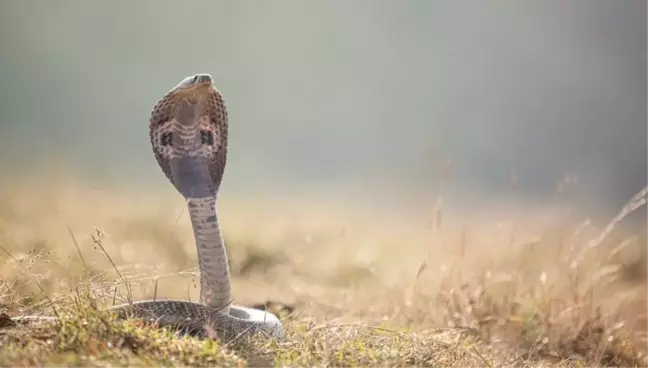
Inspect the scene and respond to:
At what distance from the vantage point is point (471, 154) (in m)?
17.0

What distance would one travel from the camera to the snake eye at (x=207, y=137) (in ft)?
11.6

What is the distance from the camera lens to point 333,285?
585 centimetres

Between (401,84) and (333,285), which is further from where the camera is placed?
(401,84)

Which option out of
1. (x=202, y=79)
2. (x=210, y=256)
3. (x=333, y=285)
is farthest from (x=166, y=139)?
(x=333, y=285)

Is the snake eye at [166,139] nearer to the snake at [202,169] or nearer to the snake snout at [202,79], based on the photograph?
the snake at [202,169]

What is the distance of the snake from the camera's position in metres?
3.32

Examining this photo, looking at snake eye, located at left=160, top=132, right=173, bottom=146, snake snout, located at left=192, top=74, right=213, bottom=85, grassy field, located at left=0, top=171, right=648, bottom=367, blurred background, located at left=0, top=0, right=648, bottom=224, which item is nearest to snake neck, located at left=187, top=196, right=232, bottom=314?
grassy field, located at left=0, top=171, right=648, bottom=367

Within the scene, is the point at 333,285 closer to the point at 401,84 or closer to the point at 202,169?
the point at 202,169

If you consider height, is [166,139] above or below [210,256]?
above

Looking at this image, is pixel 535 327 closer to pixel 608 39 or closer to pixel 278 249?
pixel 278 249

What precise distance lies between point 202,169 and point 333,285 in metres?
2.57

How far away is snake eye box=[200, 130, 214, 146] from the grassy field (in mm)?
465

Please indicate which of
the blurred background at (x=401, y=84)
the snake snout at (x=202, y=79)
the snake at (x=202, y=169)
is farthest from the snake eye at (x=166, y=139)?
the blurred background at (x=401, y=84)

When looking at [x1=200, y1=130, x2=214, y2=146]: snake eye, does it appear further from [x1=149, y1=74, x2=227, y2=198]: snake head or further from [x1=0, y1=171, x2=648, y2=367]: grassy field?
[x1=0, y1=171, x2=648, y2=367]: grassy field
